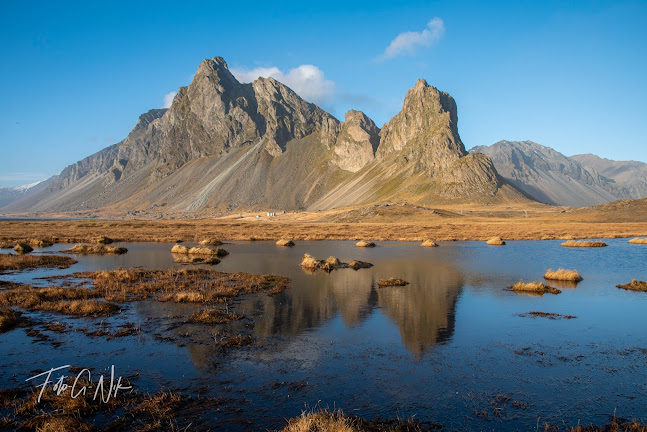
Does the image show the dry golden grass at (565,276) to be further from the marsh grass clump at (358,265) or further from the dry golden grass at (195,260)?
the dry golden grass at (195,260)

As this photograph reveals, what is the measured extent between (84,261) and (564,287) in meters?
50.1

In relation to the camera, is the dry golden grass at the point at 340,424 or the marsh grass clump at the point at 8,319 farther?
the marsh grass clump at the point at 8,319

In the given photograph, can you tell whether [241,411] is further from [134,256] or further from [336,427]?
[134,256]

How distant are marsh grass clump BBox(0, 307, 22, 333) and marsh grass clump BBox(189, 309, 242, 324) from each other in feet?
28.2

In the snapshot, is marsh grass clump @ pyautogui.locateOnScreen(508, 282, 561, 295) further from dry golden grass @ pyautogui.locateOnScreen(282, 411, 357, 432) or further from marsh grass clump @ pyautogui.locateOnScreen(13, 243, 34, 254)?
marsh grass clump @ pyautogui.locateOnScreen(13, 243, 34, 254)

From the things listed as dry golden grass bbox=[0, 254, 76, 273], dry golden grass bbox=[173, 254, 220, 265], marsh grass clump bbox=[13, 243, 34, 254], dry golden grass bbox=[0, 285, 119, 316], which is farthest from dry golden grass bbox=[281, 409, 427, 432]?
marsh grass clump bbox=[13, 243, 34, 254]

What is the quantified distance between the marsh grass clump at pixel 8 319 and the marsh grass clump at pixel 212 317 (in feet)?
28.2

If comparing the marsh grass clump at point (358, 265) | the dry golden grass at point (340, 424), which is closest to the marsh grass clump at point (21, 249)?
the marsh grass clump at point (358, 265)

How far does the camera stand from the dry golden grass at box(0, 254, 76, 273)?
1633 inches

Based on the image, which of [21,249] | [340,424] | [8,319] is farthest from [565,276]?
[21,249]

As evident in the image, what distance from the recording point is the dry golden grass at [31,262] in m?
41.5

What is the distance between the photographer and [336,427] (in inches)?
387

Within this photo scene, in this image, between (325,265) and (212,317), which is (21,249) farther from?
(212,317)

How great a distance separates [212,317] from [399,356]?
10.6m
